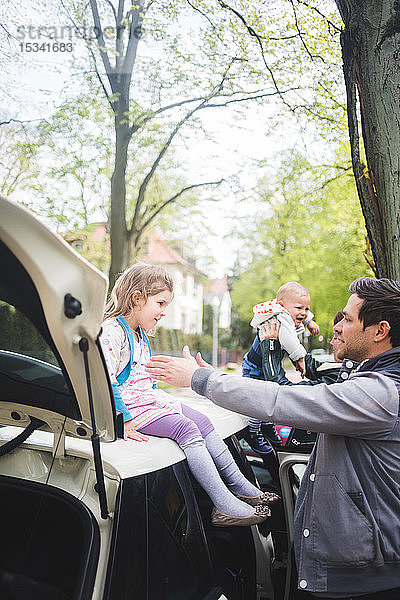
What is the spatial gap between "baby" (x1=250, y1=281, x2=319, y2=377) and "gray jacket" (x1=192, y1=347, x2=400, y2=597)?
5.97 ft

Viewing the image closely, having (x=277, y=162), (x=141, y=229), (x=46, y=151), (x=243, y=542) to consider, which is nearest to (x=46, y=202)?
(x=46, y=151)

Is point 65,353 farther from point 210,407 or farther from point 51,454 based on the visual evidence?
point 210,407

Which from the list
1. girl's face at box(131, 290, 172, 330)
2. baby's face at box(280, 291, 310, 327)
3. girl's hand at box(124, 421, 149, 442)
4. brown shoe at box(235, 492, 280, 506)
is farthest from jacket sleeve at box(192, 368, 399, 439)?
baby's face at box(280, 291, 310, 327)

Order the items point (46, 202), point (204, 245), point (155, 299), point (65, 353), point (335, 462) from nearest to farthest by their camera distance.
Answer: point (65, 353) → point (335, 462) → point (155, 299) → point (46, 202) → point (204, 245)

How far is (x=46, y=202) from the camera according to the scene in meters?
14.2

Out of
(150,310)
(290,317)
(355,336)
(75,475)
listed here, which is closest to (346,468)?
(355,336)

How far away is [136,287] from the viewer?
9.80 ft

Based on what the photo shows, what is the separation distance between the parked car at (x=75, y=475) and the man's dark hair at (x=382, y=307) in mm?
855

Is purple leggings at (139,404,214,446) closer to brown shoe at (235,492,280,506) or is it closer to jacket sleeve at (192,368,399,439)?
Answer: brown shoe at (235,492,280,506)

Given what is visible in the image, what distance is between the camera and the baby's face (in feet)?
13.5

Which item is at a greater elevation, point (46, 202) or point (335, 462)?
point (46, 202)

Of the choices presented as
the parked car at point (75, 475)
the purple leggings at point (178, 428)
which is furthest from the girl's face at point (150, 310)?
the parked car at point (75, 475)

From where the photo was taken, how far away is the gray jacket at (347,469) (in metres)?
1.82

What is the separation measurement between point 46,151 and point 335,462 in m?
13.1
